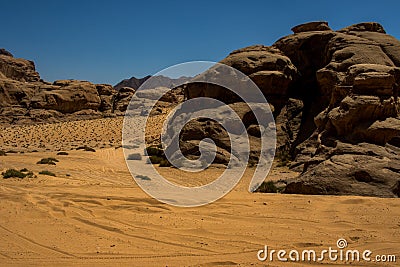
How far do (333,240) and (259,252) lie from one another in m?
1.17

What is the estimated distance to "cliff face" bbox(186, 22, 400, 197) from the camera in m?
8.56

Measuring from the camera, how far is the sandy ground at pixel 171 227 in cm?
439

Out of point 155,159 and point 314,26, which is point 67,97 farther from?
point 314,26

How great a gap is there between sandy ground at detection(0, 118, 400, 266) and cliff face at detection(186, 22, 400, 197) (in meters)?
1.18

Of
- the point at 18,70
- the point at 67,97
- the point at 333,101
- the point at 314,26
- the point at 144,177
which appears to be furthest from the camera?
the point at 18,70

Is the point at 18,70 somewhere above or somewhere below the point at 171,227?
above

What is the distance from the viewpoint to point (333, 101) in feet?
41.9

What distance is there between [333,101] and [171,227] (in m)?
9.30

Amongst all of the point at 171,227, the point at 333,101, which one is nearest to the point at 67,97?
the point at 333,101

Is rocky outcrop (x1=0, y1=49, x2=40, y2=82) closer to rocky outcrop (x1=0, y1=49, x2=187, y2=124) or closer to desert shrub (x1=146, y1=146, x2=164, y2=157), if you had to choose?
rocky outcrop (x1=0, y1=49, x2=187, y2=124)

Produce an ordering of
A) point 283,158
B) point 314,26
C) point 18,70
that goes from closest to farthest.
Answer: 1. point 283,158
2. point 314,26
3. point 18,70

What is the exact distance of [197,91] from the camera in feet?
58.0

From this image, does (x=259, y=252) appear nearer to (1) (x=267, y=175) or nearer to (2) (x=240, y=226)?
(2) (x=240, y=226)

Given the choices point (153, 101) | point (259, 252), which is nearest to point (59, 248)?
point (259, 252)
